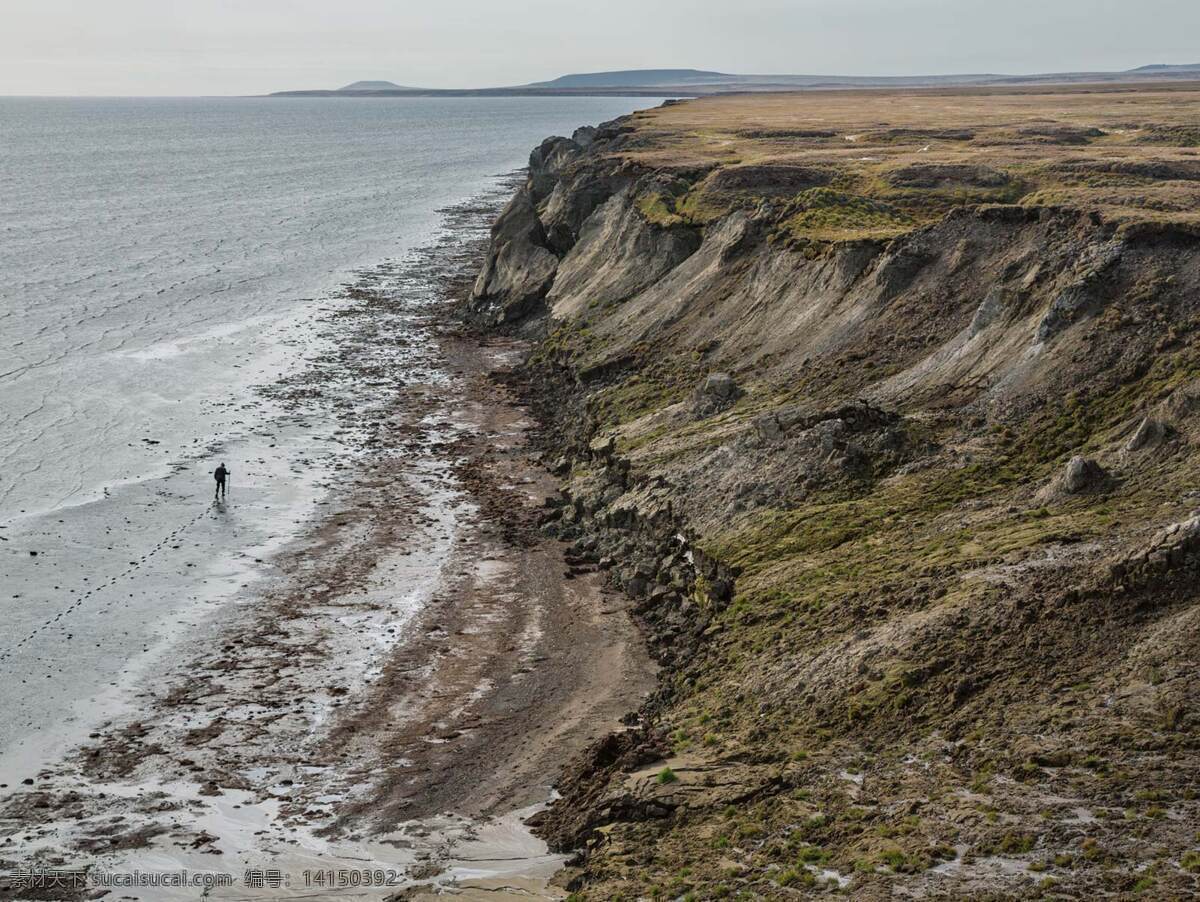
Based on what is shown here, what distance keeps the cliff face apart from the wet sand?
180 cm

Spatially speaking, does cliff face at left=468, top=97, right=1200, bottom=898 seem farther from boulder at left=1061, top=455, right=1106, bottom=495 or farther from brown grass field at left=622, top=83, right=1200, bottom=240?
brown grass field at left=622, top=83, right=1200, bottom=240

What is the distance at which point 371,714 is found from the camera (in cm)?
3247

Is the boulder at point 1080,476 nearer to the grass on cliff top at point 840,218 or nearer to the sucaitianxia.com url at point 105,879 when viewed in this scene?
the sucaitianxia.com url at point 105,879

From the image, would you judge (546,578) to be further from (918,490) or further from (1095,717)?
(1095,717)

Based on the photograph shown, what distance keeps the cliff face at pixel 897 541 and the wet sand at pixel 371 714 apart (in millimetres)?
1804

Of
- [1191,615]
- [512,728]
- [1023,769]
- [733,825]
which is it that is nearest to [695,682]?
[512,728]

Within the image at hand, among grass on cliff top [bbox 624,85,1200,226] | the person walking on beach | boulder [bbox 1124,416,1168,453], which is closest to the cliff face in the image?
boulder [bbox 1124,416,1168,453]

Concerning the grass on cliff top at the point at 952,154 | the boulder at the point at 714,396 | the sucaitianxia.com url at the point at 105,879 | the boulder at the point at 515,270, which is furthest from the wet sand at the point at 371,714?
the boulder at the point at 515,270

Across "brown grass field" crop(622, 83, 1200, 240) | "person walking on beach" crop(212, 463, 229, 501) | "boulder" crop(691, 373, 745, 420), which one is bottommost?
"person walking on beach" crop(212, 463, 229, 501)

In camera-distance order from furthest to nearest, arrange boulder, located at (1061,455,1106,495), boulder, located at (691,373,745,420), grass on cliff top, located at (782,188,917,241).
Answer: grass on cliff top, located at (782,188,917,241), boulder, located at (691,373,745,420), boulder, located at (1061,455,1106,495)

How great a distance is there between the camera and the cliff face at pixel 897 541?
73.5 feet

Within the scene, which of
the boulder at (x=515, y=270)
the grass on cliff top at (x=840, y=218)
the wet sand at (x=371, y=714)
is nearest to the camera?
the wet sand at (x=371, y=714)

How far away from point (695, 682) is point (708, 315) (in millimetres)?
32830

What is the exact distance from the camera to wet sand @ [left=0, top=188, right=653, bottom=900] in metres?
25.9
